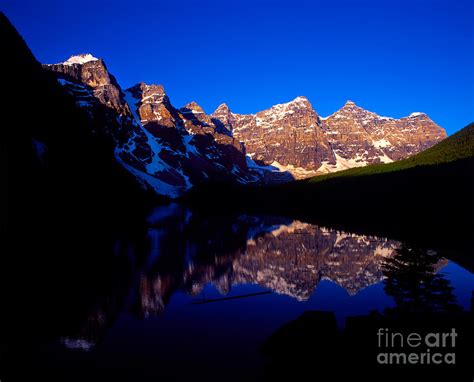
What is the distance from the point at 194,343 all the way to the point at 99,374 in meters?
4.84

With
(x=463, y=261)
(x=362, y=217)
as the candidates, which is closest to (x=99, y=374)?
(x=463, y=261)

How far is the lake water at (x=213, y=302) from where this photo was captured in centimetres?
1608

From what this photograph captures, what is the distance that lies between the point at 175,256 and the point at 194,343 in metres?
26.2

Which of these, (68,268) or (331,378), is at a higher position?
(68,268)

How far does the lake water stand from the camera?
16.1 meters

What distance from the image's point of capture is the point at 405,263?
123ft

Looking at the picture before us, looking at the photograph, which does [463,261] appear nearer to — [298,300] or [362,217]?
[298,300]

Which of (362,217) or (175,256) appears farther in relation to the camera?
(362,217)

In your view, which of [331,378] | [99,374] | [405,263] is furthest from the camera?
[405,263]

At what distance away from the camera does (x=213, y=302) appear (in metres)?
26.0

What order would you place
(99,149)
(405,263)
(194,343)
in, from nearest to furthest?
(194,343)
(405,263)
(99,149)

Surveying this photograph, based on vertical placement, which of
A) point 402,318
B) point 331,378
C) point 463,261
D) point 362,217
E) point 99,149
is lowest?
point 331,378

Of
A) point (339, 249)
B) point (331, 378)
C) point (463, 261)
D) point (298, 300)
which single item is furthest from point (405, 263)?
point (331, 378)

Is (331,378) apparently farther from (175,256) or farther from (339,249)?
(339,249)
